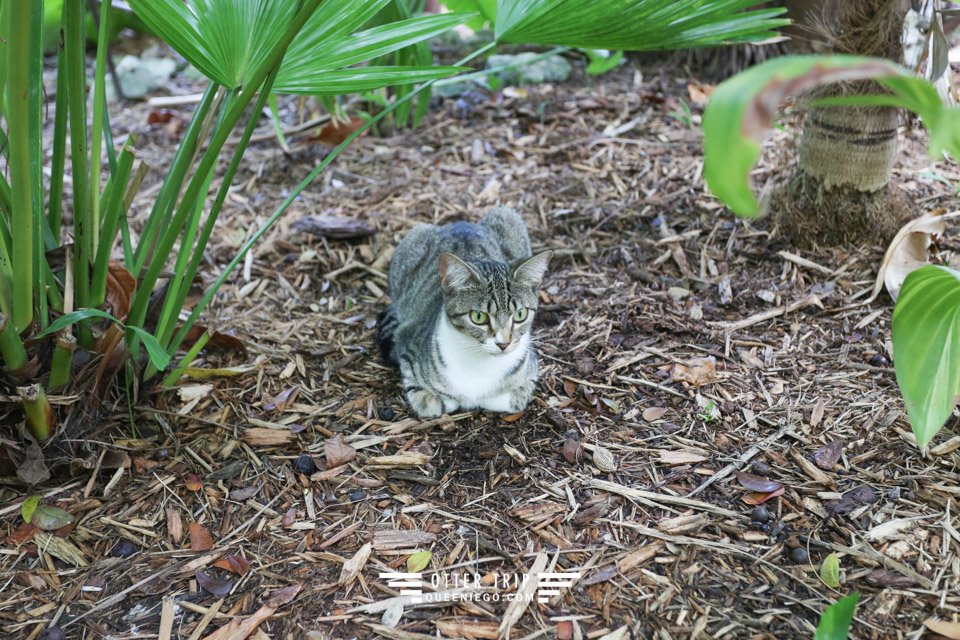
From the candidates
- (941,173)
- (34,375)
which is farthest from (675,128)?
(34,375)

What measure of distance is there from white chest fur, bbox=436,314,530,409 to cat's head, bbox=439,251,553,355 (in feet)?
0.15

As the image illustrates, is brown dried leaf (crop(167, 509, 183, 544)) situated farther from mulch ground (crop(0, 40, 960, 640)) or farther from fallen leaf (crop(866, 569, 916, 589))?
fallen leaf (crop(866, 569, 916, 589))

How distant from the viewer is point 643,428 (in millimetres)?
2873

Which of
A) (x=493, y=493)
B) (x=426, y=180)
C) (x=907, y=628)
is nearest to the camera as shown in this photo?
(x=907, y=628)

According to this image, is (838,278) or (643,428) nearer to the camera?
(643,428)

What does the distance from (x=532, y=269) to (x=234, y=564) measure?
1494 millimetres

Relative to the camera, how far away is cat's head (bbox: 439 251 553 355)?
2.89m

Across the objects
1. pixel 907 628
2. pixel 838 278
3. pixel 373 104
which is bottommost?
pixel 907 628

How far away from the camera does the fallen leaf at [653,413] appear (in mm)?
2916

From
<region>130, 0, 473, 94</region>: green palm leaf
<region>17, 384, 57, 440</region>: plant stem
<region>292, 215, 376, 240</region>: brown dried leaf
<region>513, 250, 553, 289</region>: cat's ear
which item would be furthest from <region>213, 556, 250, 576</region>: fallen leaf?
<region>292, 215, 376, 240</region>: brown dried leaf

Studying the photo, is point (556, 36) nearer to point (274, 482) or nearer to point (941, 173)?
point (274, 482)

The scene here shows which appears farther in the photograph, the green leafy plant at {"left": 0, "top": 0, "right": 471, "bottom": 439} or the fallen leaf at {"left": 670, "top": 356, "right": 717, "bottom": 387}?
the fallen leaf at {"left": 670, "top": 356, "right": 717, "bottom": 387}

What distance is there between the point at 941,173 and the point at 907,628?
2.89 metres

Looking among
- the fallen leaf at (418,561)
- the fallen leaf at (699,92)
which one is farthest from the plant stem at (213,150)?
the fallen leaf at (699,92)
